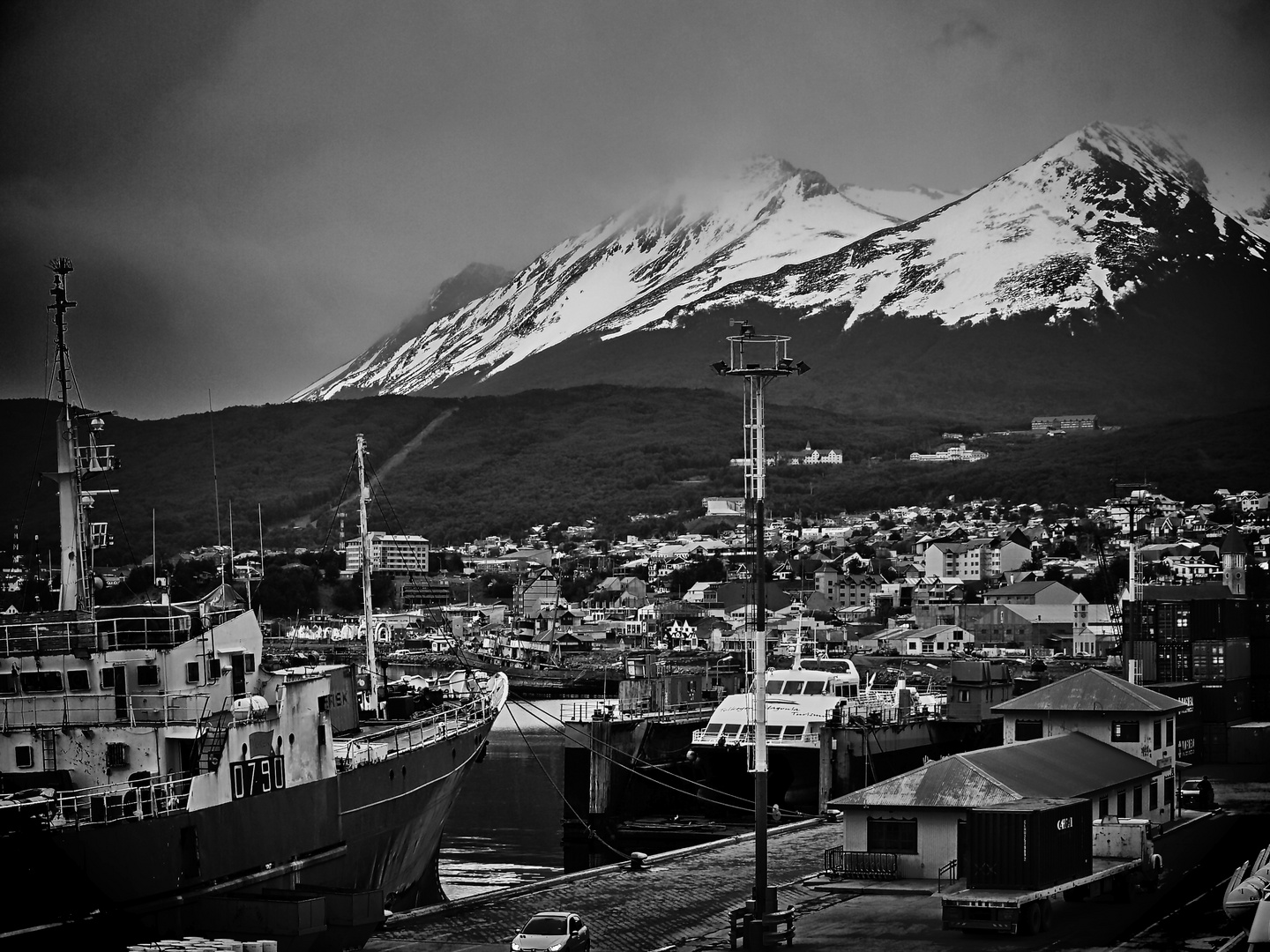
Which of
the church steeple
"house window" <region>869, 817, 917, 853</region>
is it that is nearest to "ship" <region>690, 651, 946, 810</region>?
"house window" <region>869, 817, 917, 853</region>

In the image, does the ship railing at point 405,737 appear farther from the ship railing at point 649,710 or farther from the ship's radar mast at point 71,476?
the ship railing at point 649,710

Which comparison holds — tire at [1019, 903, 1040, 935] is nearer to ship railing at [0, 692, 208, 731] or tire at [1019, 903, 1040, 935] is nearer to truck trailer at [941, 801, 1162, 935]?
truck trailer at [941, 801, 1162, 935]

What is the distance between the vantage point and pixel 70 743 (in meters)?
30.6

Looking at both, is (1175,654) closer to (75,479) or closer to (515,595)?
(75,479)

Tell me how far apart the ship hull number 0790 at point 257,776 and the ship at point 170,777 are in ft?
0.11

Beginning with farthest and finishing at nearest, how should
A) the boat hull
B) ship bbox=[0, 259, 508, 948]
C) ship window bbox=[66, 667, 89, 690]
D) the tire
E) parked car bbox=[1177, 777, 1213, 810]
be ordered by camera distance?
1. parked car bbox=[1177, 777, 1213, 810]
2. ship window bbox=[66, 667, 89, 690]
3. the tire
4. ship bbox=[0, 259, 508, 948]
5. the boat hull

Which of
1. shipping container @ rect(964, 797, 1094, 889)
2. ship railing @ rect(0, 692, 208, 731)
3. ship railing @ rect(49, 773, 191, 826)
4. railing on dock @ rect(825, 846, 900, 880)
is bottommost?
railing on dock @ rect(825, 846, 900, 880)

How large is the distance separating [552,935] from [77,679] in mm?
10505

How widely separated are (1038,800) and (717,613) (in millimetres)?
137883

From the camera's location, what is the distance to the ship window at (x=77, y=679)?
31.4 metres

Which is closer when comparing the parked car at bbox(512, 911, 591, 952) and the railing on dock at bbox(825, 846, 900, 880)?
the parked car at bbox(512, 911, 591, 952)

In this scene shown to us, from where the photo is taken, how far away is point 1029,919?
91.7ft

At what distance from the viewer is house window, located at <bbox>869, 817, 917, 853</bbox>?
109 ft

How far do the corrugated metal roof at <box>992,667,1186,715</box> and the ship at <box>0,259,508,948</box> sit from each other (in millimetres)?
14871
